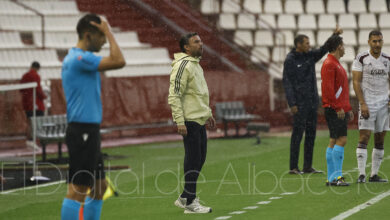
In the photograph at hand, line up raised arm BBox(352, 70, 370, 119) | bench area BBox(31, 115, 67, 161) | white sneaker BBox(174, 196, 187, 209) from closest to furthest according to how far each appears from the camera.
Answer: white sneaker BBox(174, 196, 187, 209) < raised arm BBox(352, 70, 370, 119) < bench area BBox(31, 115, 67, 161)

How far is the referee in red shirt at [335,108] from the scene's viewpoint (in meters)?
10.5

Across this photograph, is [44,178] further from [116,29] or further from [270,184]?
[116,29]

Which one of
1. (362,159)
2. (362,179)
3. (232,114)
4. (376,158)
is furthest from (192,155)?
(232,114)

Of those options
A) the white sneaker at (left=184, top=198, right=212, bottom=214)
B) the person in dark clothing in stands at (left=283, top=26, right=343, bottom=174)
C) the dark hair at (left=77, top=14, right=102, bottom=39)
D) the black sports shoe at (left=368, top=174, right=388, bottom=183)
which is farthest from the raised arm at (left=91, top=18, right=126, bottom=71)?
the person in dark clothing in stands at (left=283, top=26, right=343, bottom=174)

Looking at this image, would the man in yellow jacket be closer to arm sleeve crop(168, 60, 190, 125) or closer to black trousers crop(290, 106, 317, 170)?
arm sleeve crop(168, 60, 190, 125)

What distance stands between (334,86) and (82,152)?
5.04m

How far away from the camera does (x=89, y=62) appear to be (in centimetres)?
625

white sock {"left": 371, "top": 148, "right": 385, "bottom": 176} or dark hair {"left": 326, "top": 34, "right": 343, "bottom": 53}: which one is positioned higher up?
dark hair {"left": 326, "top": 34, "right": 343, "bottom": 53}

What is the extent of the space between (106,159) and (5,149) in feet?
10.1

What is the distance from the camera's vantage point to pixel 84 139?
639cm

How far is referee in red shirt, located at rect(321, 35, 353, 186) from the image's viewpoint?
10453 millimetres

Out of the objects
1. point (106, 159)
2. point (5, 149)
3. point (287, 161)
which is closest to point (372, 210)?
point (287, 161)

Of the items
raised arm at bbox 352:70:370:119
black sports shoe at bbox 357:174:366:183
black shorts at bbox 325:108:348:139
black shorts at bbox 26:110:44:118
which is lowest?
black sports shoe at bbox 357:174:366:183

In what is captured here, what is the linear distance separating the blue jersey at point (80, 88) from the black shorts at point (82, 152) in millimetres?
70
